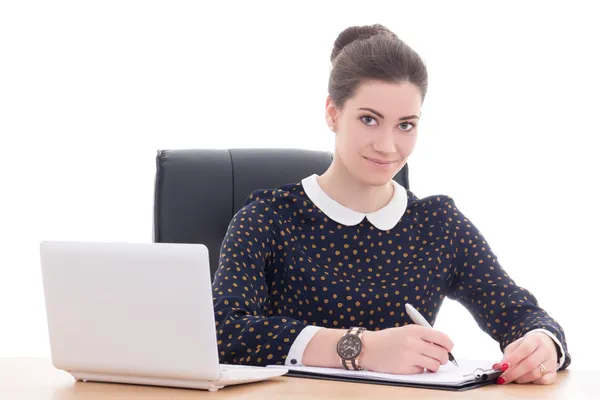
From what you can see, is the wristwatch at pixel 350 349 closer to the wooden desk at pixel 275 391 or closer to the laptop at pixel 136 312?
the wooden desk at pixel 275 391

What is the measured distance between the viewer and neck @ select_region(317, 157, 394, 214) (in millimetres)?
1863

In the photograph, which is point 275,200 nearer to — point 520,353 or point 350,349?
point 350,349

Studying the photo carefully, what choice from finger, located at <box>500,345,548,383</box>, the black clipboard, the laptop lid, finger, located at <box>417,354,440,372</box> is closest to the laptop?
the laptop lid

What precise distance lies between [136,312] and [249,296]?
51 centimetres

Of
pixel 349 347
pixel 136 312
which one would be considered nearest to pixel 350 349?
pixel 349 347

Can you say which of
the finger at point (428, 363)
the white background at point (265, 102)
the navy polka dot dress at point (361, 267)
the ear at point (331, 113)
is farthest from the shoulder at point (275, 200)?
the white background at point (265, 102)

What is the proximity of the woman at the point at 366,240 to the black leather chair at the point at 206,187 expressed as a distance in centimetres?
7

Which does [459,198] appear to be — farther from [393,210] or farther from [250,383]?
[250,383]

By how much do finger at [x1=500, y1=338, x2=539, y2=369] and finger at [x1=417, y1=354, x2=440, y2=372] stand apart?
4.4 inches

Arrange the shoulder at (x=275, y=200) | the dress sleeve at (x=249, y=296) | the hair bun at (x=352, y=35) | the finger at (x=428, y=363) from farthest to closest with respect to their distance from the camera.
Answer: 1. the hair bun at (x=352, y=35)
2. the shoulder at (x=275, y=200)
3. the dress sleeve at (x=249, y=296)
4. the finger at (x=428, y=363)

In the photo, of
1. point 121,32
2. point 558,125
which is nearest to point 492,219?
point 558,125

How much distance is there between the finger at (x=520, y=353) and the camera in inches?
52.9

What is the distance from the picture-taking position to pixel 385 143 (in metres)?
1.70

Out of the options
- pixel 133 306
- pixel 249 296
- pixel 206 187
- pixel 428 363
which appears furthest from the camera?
pixel 206 187
